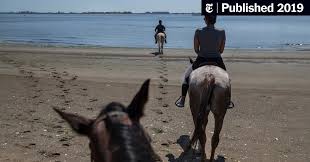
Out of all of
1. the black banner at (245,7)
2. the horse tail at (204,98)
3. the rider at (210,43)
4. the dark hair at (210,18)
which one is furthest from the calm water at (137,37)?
the horse tail at (204,98)

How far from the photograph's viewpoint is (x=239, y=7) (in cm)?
1948

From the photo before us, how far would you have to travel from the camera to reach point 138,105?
239 centimetres

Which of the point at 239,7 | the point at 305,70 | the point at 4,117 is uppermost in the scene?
the point at 239,7

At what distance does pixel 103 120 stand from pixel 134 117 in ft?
0.53

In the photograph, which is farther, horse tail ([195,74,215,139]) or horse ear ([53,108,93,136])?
horse tail ([195,74,215,139])

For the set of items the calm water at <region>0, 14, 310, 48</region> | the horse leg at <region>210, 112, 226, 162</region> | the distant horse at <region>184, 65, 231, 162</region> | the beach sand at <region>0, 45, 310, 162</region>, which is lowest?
the calm water at <region>0, 14, 310, 48</region>

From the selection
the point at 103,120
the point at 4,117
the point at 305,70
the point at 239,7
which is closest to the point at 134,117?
the point at 103,120

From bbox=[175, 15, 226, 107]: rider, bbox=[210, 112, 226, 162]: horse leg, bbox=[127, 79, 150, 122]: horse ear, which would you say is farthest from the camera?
bbox=[175, 15, 226, 107]: rider

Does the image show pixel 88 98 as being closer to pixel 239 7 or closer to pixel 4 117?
pixel 4 117

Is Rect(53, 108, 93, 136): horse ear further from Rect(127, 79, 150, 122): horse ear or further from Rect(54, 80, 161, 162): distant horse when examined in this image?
Rect(127, 79, 150, 122): horse ear

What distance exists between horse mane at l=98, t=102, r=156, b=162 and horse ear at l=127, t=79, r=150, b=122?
0.12m

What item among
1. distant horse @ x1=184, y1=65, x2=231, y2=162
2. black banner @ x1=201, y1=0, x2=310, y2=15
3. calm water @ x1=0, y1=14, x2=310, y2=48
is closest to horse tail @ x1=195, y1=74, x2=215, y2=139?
distant horse @ x1=184, y1=65, x2=231, y2=162

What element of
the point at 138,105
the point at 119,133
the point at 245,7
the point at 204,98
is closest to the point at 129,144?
the point at 119,133

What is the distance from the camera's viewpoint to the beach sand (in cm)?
920
